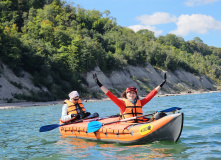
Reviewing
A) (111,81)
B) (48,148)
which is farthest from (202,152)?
(111,81)

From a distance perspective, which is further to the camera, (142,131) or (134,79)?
(134,79)

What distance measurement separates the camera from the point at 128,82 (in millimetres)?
52062

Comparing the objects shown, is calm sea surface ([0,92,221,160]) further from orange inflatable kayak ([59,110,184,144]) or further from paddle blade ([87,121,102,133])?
paddle blade ([87,121,102,133])

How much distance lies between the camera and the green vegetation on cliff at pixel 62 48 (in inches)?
1506

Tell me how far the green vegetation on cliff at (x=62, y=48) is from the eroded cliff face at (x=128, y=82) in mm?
1294

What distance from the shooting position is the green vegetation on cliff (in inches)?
1506

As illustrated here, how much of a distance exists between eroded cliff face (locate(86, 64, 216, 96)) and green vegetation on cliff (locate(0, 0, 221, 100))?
1688 millimetres

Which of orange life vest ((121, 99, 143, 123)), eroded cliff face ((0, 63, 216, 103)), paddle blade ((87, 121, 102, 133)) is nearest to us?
orange life vest ((121, 99, 143, 123))

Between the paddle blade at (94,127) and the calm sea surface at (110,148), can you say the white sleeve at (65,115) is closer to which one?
the calm sea surface at (110,148)

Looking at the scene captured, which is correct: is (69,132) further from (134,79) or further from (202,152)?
(134,79)

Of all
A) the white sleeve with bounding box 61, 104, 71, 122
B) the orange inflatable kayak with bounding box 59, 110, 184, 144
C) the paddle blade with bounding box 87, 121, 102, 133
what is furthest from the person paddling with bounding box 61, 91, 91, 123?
the orange inflatable kayak with bounding box 59, 110, 184, 144

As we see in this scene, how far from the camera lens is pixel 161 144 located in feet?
26.7

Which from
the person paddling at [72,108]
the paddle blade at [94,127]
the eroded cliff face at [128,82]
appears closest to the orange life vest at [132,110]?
the paddle blade at [94,127]

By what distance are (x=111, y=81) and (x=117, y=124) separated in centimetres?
4075
